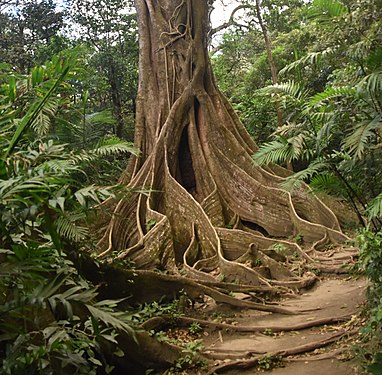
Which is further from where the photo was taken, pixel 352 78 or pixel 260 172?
pixel 260 172

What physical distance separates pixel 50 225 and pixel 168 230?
15.8 ft

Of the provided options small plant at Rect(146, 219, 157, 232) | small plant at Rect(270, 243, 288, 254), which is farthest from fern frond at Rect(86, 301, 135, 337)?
small plant at Rect(146, 219, 157, 232)

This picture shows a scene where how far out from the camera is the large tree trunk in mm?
6324

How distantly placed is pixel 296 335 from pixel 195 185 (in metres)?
4.37

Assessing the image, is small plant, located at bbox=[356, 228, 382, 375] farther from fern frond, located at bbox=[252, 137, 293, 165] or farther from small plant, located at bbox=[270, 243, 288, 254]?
small plant, located at bbox=[270, 243, 288, 254]

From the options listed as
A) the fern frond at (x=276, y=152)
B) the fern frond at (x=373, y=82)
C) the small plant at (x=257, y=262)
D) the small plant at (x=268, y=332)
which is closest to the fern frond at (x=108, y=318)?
the fern frond at (x=373, y=82)

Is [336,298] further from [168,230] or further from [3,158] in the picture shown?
[3,158]

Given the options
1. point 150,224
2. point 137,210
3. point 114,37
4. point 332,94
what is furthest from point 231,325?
point 114,37

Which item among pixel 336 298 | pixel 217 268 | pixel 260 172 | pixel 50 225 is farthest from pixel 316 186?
pixel 260 172

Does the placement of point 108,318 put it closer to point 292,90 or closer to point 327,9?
point 292,90

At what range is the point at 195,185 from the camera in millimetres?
8266

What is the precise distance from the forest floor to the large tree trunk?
0.57 metres

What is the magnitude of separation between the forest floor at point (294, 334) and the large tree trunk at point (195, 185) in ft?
1.87

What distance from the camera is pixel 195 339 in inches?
175
